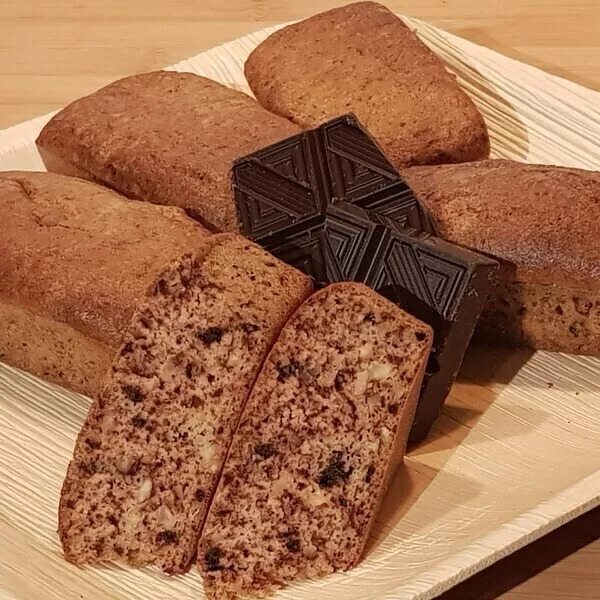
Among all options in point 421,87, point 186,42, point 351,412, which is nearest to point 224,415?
point 351,412

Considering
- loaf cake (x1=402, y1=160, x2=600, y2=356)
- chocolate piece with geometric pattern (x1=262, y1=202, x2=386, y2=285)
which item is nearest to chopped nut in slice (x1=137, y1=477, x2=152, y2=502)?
chocolate piece with geometric pattern (x1=262, y1=202, x2=386, y2=285)

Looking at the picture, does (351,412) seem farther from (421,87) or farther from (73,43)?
(73,43)

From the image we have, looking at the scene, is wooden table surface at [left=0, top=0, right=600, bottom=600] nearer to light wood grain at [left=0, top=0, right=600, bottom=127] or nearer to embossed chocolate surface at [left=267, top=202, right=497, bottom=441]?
light wood grain at [left=0, top=0, right=600, bottom=127]

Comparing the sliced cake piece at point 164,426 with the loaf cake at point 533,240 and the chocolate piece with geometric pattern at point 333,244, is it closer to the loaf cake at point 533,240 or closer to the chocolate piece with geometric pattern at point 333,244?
the chocolate piece with geometric pattern at point 333,244

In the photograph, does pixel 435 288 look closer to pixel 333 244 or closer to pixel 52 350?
pixel 333 244

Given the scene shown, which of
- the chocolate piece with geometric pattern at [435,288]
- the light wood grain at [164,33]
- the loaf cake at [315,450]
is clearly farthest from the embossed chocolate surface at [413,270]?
the light wood grain at [164,33]

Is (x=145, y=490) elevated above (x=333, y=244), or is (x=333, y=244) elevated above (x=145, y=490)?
(x=333, y=244)

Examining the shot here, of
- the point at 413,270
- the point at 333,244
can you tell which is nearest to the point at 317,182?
the point at 333,244
